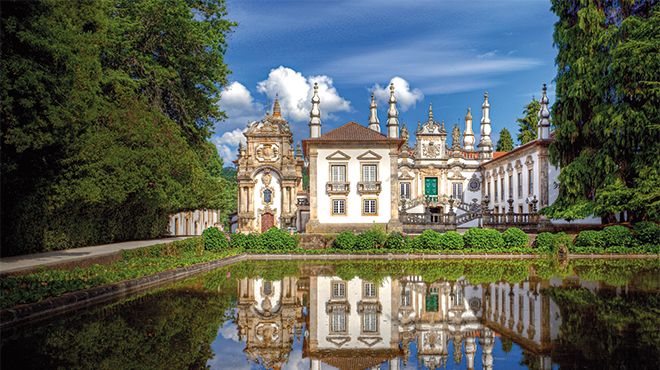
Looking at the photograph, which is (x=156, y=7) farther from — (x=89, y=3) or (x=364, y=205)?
(x=364, y=205)

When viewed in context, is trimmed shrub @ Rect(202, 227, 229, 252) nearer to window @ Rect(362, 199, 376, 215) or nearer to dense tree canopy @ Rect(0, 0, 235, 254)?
dense tree canopy @ Rect(0, 0, 235, 254)

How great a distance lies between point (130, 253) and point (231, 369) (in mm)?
11288

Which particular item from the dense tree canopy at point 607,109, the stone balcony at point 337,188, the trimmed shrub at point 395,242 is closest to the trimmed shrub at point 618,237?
the dense tree canopy at point 607,109

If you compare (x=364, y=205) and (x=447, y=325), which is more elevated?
(x=364, y=205)

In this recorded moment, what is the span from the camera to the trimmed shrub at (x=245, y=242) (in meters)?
23.8

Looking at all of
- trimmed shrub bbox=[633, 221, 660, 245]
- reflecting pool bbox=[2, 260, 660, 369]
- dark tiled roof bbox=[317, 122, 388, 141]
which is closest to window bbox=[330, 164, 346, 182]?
dark tiled roof bbox=[317, 122, 388, 141]

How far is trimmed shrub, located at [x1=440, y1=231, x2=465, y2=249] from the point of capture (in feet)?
76.3

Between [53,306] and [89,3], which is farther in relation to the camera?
[89,3]

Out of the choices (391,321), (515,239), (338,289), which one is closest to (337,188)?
(515,239)

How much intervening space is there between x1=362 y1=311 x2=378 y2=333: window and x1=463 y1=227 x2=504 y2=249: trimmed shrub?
1499 cm

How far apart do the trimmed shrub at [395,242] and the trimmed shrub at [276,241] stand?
4652mm

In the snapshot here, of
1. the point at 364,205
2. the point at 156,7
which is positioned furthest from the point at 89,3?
the point at 364,205

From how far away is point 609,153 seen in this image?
81.0 feet

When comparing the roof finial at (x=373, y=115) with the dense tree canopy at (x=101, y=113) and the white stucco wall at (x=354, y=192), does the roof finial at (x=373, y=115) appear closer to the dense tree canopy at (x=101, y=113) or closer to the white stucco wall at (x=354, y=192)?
the white stucco wall at (x=354, y=192)
